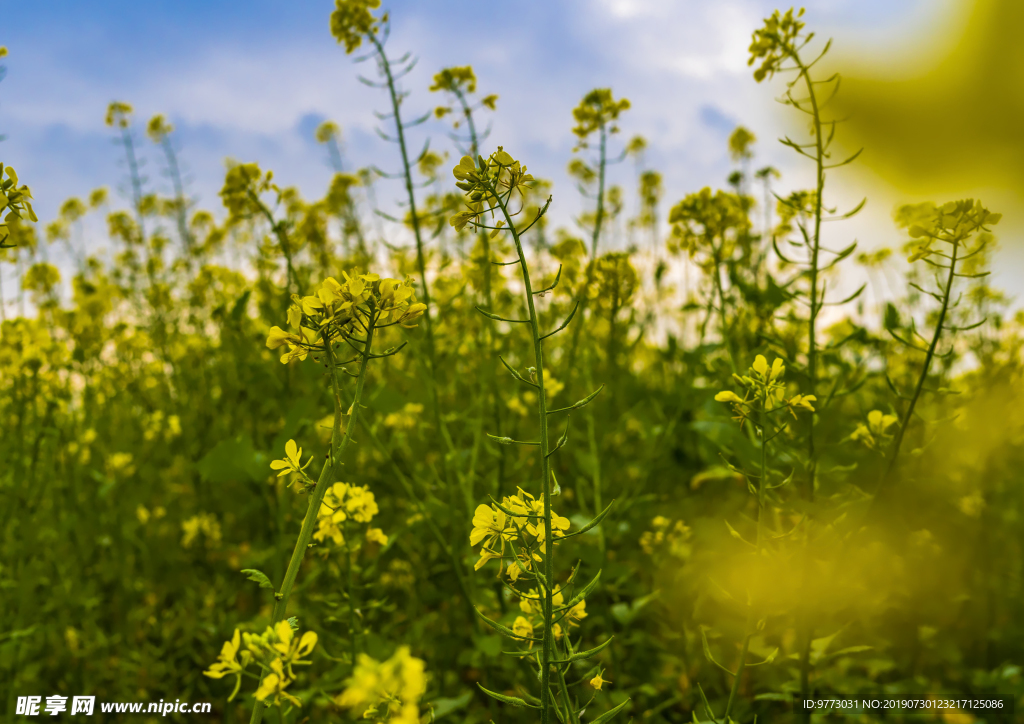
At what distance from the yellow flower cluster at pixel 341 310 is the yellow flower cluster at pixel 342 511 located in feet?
2.02

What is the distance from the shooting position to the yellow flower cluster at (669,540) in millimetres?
2230

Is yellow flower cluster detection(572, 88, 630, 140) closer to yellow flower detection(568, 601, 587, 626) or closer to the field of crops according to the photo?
the field of crops

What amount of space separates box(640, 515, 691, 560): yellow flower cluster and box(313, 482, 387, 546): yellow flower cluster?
113cm

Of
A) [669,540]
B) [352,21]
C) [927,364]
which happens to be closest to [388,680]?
[927,364]

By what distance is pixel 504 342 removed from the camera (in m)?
3.23

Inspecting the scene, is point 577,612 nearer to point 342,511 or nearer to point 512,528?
point 512,528

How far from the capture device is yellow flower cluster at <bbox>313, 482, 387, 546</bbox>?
1.49 m

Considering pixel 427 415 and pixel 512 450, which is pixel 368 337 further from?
pixel 427 415

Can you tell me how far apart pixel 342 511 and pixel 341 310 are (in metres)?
0.75

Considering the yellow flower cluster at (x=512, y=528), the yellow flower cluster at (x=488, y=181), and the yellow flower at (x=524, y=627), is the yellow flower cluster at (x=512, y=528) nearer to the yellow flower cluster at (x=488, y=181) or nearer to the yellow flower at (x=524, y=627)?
the yellow flower at (x=524, y=627)

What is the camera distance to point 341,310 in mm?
982

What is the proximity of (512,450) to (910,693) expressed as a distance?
5.88 ft

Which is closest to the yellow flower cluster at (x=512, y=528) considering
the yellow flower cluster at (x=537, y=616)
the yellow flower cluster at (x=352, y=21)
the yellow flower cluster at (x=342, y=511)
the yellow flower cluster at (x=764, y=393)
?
the yellow flower cluster at (x=537, y=616)

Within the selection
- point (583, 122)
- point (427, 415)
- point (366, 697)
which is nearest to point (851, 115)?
point (583, 122)
